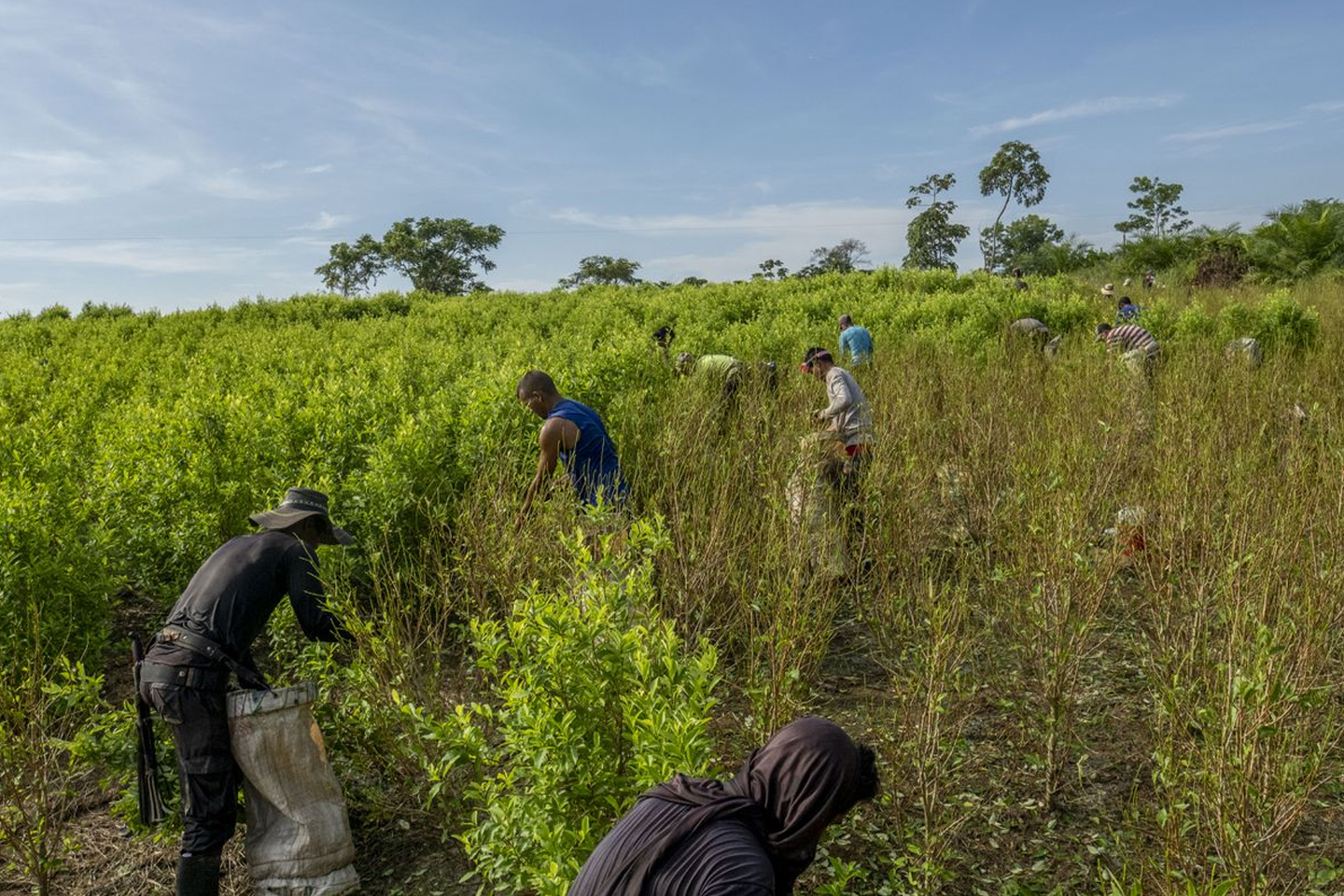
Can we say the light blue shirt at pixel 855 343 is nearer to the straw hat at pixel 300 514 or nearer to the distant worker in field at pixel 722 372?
the distant worker in field at pixel 722 372

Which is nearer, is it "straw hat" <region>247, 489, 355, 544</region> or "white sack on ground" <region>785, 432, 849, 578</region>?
"straw hat" <region>247, 489, 355, 544</region>

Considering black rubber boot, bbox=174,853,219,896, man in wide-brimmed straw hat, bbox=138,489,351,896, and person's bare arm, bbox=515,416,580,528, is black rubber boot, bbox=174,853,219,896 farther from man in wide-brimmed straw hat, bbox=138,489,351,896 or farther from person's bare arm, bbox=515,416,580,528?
person's bare arm, bbox=515,416,580,528

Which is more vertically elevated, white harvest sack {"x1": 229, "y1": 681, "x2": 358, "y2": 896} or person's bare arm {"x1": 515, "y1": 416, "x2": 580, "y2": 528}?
person's bare arm {"x1": 515, "y1": 416, "x2": 580, "y2": 528}

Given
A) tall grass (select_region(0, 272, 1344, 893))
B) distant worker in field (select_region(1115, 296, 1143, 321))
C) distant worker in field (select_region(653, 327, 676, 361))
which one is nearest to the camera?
tall grass (select_region(0, 272, 1344, 893))

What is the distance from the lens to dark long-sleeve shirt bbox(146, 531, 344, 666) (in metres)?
3.06

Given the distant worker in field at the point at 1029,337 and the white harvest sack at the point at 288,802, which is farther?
the distant worker in field at the point at 1029,337

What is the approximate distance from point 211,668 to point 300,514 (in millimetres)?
603

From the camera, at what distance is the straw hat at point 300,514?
3.30m

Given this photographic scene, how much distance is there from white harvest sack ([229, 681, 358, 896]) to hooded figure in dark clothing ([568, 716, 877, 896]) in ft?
5.81

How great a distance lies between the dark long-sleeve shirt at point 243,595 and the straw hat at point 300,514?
0.06 metres

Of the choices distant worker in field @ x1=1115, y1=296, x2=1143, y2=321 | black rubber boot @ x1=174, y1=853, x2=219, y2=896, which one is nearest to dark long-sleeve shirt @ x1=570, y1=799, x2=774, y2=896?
black rubber boot @ x1=174, y1=853, x2=219, y2=896

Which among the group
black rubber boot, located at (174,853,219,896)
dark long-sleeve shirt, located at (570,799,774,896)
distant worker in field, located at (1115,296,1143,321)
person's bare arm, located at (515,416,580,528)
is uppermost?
distant worker in field, located at (1115,296,1143,321)

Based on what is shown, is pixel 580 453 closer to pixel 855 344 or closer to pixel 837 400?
pixel 837 400

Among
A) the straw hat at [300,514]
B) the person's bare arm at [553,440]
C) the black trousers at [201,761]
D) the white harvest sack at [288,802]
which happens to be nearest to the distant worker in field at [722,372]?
the person's bare arm at [553,440]
